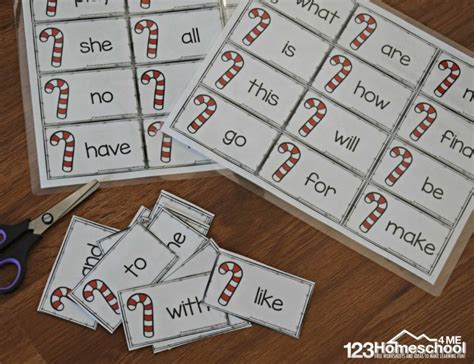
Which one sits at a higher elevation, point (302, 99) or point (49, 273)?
point (302, 99)

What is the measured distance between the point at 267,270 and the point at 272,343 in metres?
0.09

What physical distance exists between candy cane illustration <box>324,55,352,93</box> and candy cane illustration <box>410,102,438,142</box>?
0.36ft

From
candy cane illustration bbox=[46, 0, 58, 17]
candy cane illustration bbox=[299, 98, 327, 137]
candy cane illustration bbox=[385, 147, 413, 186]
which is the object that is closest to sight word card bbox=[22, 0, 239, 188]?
candy cane illustration bbox=[46, 0, 58, 17]

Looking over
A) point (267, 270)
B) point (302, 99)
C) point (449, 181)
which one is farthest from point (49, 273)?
point (449, 181)

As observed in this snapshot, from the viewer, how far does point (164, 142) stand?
82 cm

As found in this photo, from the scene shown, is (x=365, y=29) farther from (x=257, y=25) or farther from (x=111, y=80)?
(x=111, y=80)

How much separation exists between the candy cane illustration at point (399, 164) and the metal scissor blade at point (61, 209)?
0.39 m

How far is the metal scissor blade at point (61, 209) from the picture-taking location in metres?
0.77

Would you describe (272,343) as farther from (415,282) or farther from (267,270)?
(415,282)

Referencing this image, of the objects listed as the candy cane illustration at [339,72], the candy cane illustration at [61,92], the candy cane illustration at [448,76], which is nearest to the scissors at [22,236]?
the candy cane illustration at [61,92]

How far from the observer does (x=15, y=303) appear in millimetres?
768

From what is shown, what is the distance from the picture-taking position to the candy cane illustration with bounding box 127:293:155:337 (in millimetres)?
764

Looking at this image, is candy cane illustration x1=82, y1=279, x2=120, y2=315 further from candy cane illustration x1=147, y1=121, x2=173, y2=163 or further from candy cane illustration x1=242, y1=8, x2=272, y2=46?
candy cane illustration x1=242, y1=8, x2=272, y2=46

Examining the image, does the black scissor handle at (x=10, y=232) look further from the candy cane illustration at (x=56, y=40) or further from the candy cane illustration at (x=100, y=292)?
the candy cane illustration at (x=56, y=40)
